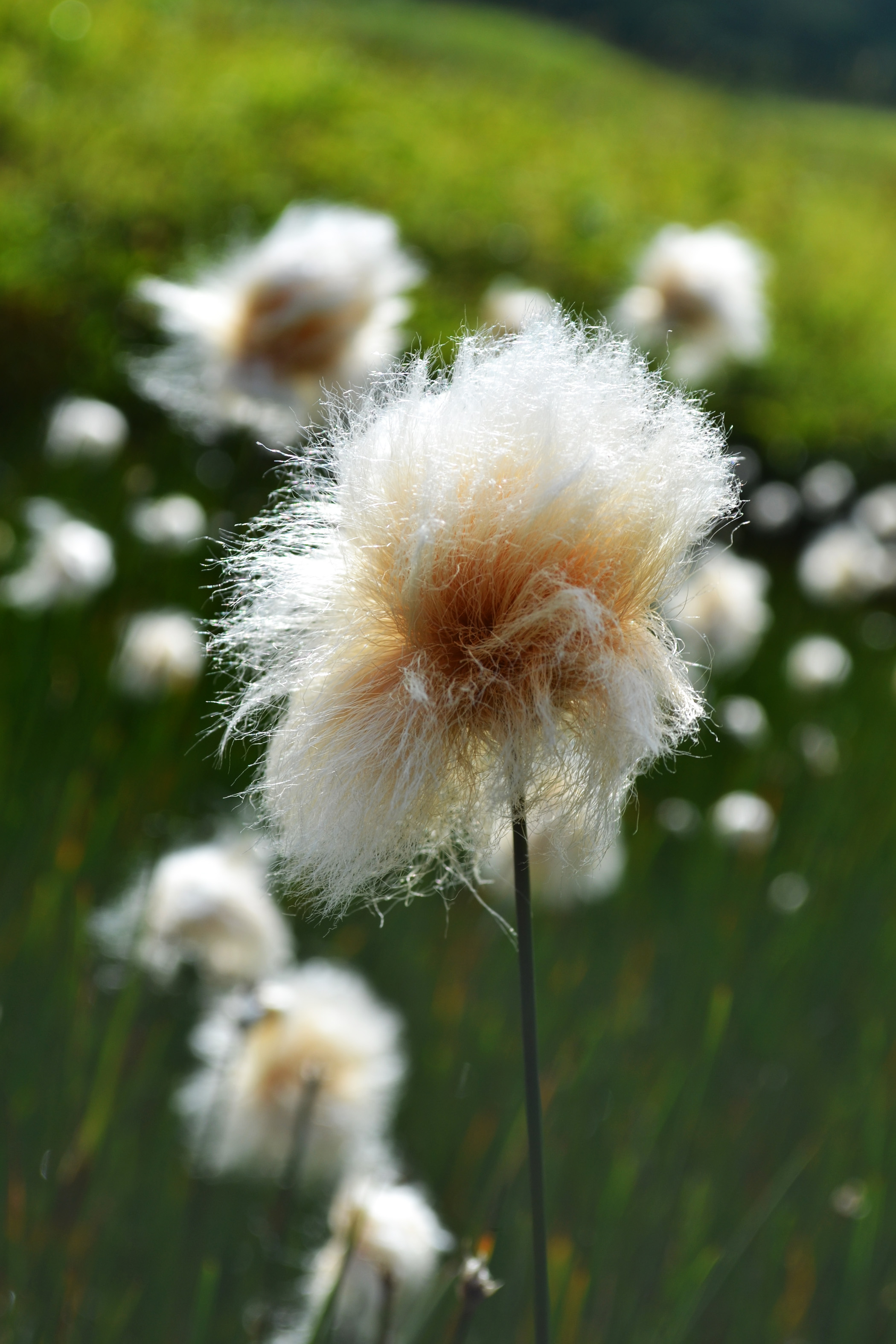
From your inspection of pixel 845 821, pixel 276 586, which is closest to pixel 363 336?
pixel 276 586

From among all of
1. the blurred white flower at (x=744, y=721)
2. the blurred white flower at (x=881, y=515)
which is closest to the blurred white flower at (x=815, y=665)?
the blurred white flower at (x=744, y=721)

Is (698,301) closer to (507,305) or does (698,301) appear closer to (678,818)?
(507,305)

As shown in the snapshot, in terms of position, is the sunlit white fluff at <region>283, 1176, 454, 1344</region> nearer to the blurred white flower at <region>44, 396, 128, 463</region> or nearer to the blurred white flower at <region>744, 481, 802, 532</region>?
the blurred white flower at <region>44, 396, 128, 463</region>

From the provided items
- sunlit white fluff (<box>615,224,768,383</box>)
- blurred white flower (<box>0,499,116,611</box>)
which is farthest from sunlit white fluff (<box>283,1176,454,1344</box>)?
sunlit white fluff (<box>615,224,768,383</box>)

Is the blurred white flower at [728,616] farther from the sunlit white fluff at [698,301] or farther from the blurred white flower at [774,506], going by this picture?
the sunlit white fluff at [698,301]

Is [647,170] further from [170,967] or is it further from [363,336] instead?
[170,967]
